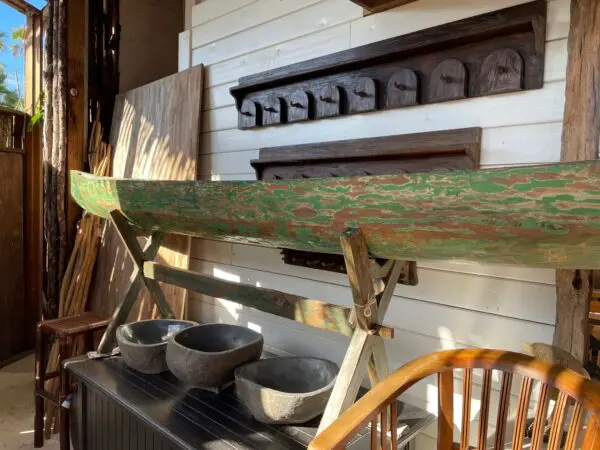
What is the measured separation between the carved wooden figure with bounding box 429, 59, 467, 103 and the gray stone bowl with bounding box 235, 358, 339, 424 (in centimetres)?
104

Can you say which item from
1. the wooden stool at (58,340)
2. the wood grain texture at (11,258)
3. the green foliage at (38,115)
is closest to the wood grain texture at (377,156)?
the wooden stool at (58,340)

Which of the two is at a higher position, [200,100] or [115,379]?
[200,100]

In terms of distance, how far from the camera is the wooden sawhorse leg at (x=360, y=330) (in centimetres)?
121

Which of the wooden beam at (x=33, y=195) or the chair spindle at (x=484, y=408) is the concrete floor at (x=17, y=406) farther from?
the chair spindle at (x=484, y=408)

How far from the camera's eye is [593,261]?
950 mm

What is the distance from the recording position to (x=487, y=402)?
3.55 feet

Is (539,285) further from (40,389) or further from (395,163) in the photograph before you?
(40,389)

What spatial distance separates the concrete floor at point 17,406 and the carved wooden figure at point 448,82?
2820 millimetres

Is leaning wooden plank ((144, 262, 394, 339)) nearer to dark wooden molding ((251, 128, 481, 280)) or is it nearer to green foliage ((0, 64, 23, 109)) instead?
dark wooden molding ((251, 128, 481, 280))

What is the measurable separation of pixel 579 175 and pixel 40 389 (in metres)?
2.88

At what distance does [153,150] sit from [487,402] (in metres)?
2.36

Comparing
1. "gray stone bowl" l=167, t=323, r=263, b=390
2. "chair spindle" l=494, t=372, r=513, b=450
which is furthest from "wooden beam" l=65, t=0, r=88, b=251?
"chair spindle" l=494, t=372, r=513, b=450

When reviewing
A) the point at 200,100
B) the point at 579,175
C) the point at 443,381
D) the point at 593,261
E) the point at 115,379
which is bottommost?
the point at 115,379

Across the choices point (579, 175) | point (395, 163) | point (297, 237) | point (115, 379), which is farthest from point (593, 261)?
point (115, 379)
